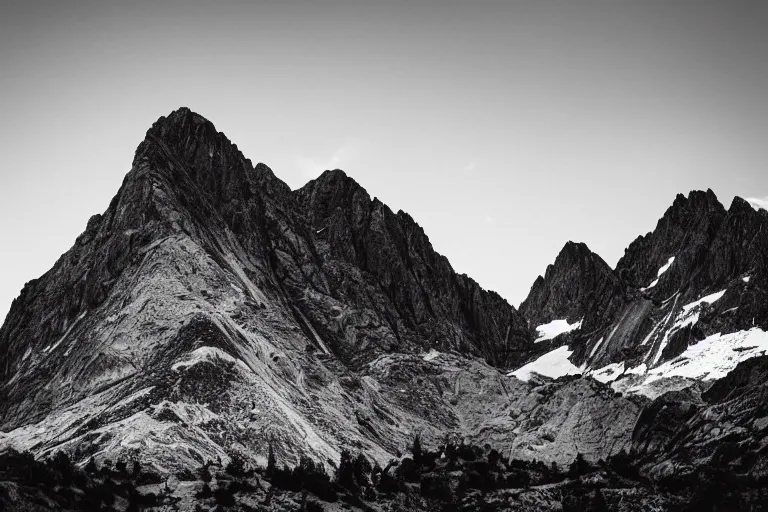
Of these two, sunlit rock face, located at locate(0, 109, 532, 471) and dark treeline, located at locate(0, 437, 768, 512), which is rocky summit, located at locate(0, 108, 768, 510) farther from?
sunlit rock face, located at locate(0, 109, 532, 471)

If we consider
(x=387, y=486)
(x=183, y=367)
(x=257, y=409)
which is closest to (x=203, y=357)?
(x=183, y=367)

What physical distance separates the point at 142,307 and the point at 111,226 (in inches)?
1617

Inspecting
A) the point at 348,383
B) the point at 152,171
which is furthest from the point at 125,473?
the point at 152,171

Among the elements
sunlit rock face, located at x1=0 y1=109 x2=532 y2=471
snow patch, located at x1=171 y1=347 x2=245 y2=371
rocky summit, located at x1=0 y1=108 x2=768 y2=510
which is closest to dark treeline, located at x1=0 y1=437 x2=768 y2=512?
rocky summit, located at x1=0 y1=108 x2=768 y2=510

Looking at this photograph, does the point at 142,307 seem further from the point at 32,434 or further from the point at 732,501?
the point at 732,501

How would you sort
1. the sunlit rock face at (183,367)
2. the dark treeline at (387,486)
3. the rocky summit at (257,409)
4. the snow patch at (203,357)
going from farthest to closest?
the snow patch at (203,357) < the sunlit rock face at (183,367) < the rocky summit at (257,409) < the dark treeline at (387,486)

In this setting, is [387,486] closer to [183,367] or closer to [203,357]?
[183,367]

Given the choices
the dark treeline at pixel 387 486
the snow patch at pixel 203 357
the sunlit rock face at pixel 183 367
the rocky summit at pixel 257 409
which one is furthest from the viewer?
the snow patch at pixel 203 357

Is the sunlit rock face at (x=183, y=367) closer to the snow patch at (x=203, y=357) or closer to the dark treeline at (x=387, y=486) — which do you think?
the snow patch at (x=203, y=357)

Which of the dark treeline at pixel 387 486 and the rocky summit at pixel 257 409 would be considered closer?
the dark treeline at pixel 387 486

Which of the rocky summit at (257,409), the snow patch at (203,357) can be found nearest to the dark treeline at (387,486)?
the rocky summit at (257,409)

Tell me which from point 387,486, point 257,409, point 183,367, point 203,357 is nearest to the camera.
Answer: point 387,486

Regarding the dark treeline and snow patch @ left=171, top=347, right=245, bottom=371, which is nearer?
the dark treeline

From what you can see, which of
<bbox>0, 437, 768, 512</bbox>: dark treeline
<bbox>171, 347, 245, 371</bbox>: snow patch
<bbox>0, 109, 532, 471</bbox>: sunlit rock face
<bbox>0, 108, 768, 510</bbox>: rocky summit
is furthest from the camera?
<bbox>171, 347, 245, 371</bbox>: snow patch
